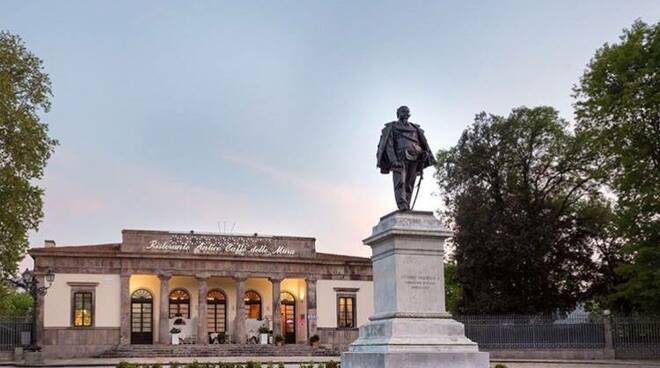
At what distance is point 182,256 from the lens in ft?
133

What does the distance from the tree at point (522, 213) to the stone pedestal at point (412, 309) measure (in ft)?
89.0

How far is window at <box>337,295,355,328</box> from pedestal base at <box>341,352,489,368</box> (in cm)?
3003

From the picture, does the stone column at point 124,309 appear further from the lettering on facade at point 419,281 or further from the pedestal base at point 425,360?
the lettering on facade at point 419,281

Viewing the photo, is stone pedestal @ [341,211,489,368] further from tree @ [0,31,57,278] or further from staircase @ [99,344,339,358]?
staircase @ [99,344,339,358]

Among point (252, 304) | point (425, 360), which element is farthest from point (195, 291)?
point (425, 360)

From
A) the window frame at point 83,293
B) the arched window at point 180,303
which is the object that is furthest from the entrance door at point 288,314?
the window frame at point 83,293

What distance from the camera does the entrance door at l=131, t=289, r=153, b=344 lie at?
40.4 meters

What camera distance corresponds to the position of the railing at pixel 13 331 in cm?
3569

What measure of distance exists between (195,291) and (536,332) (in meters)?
17.6

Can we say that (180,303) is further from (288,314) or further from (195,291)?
(288,314)

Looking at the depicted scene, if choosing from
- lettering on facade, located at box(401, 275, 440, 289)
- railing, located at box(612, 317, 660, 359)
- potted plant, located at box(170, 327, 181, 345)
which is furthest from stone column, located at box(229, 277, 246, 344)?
lettering on facade, located at box(401, 275, 440, 289)

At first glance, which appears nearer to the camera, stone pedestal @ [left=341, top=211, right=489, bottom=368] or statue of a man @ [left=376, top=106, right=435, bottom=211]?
stone pedestal @ [left=341, top=211, right=489, bottom=368]

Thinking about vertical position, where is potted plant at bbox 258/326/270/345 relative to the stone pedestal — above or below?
below

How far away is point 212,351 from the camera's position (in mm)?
37875
